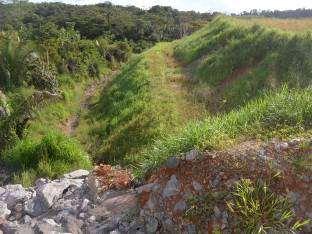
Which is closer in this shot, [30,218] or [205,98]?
[30,218]

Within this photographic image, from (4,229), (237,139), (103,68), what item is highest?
(237,139)

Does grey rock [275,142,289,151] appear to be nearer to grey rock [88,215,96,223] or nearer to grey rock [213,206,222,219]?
grey rock [213,206,222,219]

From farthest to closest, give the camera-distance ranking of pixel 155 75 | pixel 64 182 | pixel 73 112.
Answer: pixel 155 75, pixel 73 112, pixel 64 182

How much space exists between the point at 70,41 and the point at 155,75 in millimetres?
9006

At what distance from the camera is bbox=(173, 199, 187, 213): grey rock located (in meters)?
5.41

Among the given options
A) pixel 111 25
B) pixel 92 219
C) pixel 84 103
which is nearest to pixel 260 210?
pixel 92 219

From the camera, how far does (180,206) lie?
543 centimetres

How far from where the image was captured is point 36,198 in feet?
21.2

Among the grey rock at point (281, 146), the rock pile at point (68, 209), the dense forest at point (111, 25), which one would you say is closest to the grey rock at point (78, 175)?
the rock pile at point (68, 209)

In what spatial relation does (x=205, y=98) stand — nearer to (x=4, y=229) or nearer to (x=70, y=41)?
(x=4, y=229)

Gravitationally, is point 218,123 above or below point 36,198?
above

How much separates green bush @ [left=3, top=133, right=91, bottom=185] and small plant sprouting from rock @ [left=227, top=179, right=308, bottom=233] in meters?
4.21

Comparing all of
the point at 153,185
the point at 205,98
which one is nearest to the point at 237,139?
the point at 153,185

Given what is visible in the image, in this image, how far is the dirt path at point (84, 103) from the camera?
54.4ft
